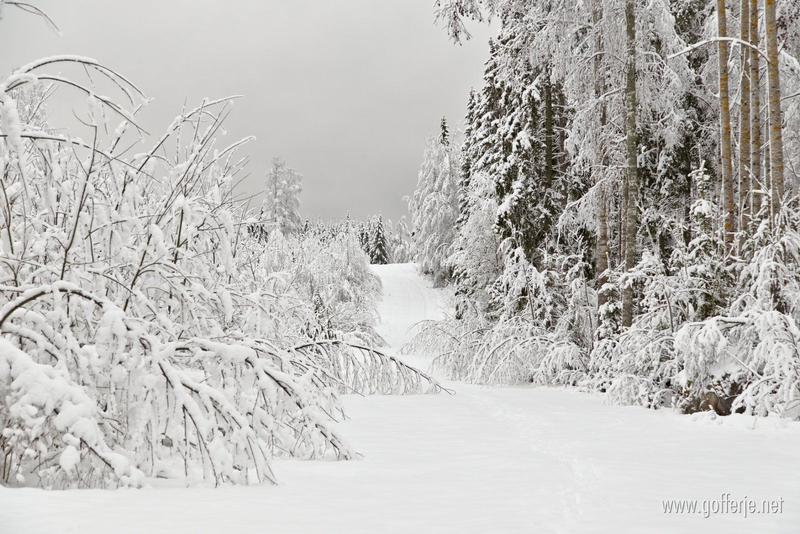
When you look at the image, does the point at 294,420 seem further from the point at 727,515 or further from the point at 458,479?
the point at 727,515

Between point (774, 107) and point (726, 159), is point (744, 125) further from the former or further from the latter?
point (774, 107)

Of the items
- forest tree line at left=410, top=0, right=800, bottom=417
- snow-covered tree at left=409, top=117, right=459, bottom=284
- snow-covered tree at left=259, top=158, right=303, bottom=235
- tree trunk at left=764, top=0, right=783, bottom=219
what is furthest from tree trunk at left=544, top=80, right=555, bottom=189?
snow-covered tree at left=259, top=158, right=303, bottom=235

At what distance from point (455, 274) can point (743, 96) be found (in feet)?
30.7

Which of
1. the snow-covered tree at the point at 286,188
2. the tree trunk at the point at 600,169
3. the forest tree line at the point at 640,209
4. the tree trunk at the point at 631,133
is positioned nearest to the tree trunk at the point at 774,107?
the forest tree line at the point at 640,209

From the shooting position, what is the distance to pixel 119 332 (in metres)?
3.57

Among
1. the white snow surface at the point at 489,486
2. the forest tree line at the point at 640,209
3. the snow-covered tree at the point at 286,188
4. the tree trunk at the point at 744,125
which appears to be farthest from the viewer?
the snow-covered tree at the point at 286,188

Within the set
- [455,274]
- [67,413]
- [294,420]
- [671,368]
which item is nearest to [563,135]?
[455,274]

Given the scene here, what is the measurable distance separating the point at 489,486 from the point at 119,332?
2373 mm

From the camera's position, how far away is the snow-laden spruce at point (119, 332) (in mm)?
3469

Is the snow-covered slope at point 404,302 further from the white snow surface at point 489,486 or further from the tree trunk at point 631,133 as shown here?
the white snow surface at point 489,486

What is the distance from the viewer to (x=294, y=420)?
195 inches

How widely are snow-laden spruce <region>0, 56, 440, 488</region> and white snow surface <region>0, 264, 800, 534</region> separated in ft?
1.13

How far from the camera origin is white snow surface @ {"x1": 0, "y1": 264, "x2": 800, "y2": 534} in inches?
121

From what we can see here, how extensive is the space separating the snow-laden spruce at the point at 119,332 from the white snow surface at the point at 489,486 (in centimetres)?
35
